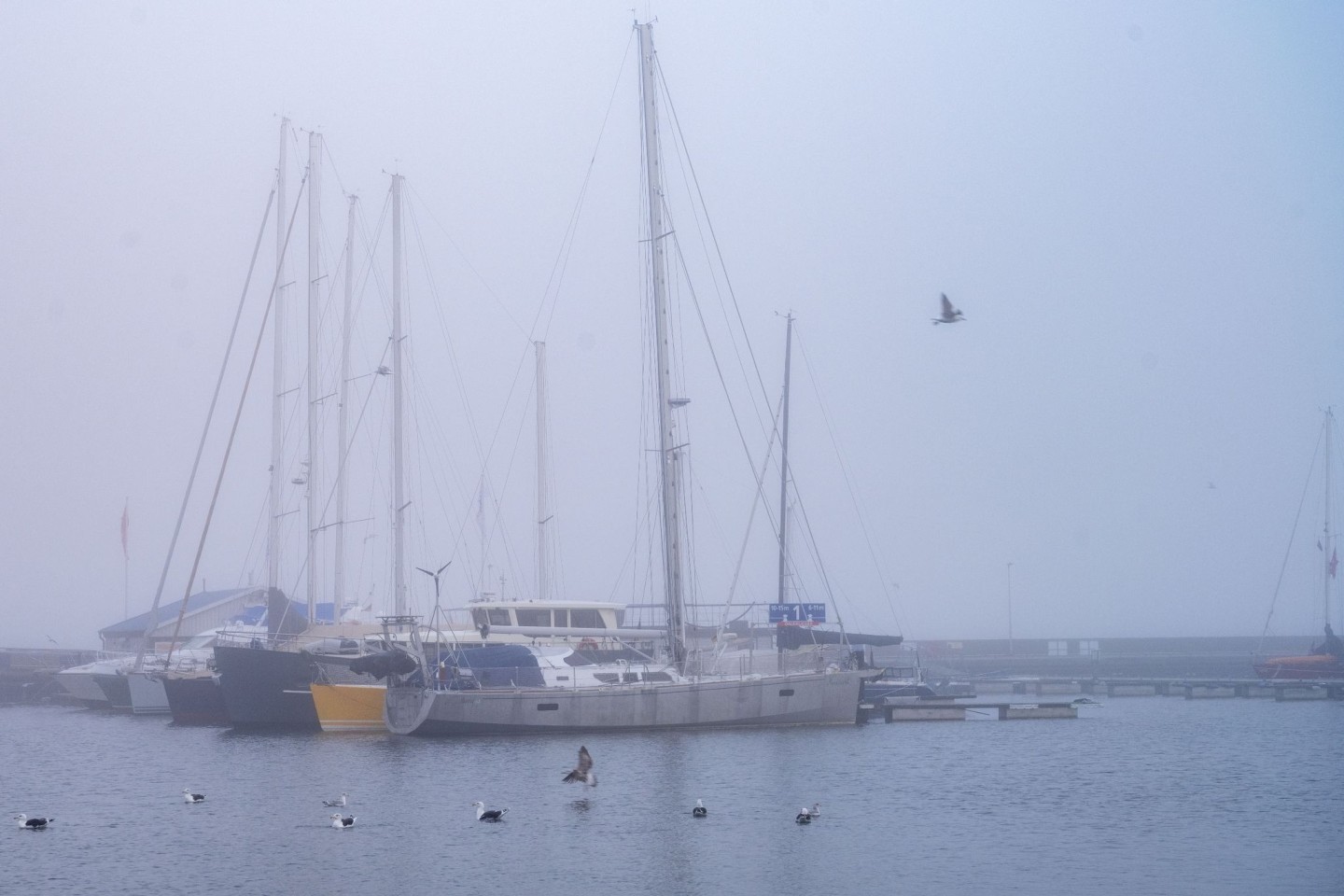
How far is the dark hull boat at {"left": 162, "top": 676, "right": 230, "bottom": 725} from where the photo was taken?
1944 inches

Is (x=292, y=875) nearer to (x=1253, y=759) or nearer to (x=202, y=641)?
(x=1253, y=759)

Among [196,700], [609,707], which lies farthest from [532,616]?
[196,700]

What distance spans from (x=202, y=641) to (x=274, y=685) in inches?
872

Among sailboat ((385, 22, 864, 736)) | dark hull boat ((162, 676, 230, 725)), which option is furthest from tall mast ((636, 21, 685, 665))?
dark hull boat ((162, 676, 230, 725))

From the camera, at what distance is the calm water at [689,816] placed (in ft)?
69.7

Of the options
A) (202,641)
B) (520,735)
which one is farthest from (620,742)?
(202,641)

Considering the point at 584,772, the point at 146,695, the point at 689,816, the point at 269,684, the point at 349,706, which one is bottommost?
the point at 689,816

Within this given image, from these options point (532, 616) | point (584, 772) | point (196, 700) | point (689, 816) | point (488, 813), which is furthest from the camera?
point (196, 700)

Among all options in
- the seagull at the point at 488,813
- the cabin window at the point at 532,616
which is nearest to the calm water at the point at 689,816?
the seagull at the point at 488,813

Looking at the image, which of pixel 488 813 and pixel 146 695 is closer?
pixel 488 813

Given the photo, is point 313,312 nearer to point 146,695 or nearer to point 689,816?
point 146,695

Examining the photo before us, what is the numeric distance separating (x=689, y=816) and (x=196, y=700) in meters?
29.2

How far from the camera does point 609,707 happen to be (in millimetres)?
39281

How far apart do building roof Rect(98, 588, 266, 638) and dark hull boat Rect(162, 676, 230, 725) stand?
22128 millimetres
